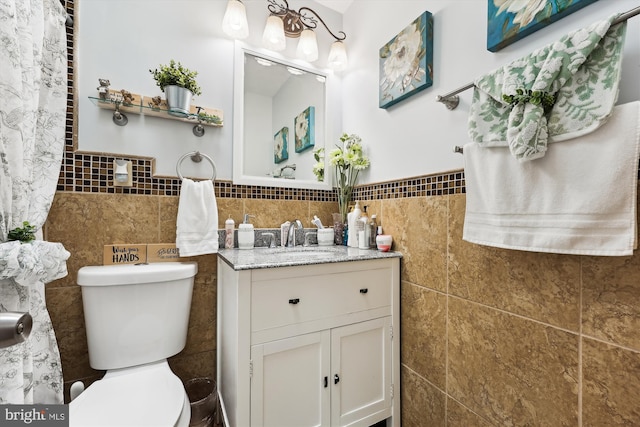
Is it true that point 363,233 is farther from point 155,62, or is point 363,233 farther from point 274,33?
point 155,62

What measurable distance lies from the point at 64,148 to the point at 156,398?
109cm

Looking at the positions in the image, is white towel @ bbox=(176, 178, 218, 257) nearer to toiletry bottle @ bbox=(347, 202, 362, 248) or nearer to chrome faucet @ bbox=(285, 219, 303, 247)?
chrome faucet @ bbox=(285, 219, 303, 247)

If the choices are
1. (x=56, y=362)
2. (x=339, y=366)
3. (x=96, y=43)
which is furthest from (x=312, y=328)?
(x=96, y=43)

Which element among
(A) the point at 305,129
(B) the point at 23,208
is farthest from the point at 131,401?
(A) the point at 305,129

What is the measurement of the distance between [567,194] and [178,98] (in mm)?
1538

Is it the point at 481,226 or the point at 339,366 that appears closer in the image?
the point at 481,226

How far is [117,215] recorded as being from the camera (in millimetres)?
1268

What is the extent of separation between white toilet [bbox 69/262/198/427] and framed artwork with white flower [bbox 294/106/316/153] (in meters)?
0.97

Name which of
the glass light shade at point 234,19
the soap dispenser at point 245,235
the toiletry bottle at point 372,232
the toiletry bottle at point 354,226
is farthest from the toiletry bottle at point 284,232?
the glass light shade at point 234,19

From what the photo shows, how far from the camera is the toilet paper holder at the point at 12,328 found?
301 mm

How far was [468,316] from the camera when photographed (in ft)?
3.49

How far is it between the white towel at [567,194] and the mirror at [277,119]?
106cm

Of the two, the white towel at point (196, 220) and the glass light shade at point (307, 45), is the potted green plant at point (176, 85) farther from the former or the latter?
the glass light shade at point (307, 45)

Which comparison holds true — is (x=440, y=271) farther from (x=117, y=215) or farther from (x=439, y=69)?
(x=117, y=215)
